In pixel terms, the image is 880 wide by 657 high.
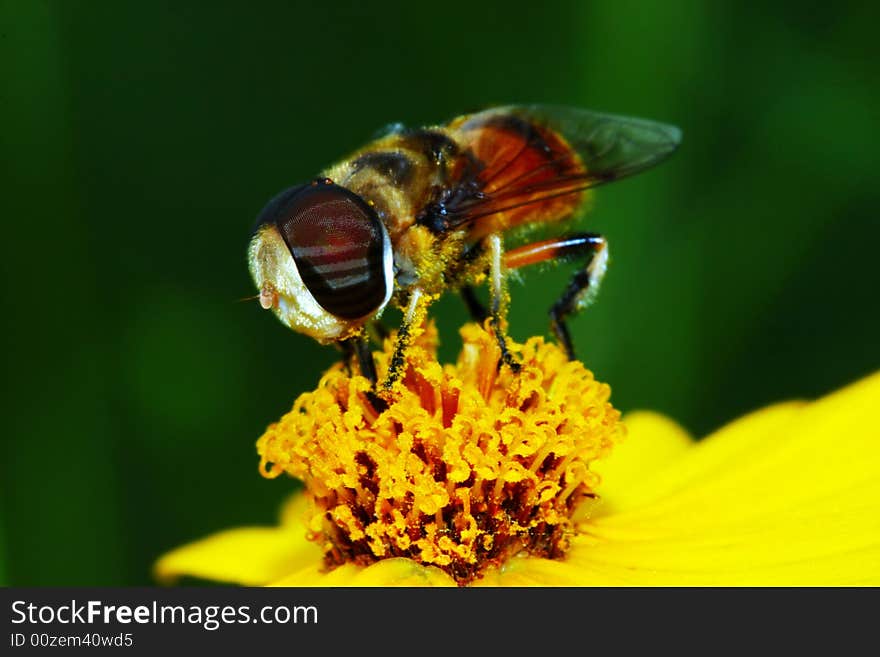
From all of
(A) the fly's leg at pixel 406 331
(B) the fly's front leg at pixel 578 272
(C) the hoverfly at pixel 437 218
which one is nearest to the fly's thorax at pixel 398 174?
(C) the hoverfly at pixel 437 218

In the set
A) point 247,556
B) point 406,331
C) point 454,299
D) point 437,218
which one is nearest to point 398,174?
point 437,218

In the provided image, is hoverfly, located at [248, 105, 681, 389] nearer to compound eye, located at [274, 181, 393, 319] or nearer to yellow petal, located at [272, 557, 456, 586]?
compound eye, located at [274, 181, 393, 319]

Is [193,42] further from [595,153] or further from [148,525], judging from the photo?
[595,153]

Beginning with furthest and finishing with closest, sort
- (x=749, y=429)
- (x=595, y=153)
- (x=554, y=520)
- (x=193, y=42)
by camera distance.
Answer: (x=193, y=42) → (x=749, y=429) → (x=595, y=153) → (x=554, y=520)

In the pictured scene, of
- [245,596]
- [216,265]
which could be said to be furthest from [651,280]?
[245,596]

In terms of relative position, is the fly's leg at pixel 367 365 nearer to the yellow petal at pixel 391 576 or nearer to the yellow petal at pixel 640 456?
the yellow petal at pixel 391 576

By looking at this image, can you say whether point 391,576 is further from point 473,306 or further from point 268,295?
point 473,306
